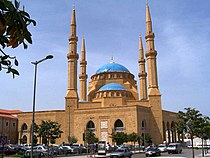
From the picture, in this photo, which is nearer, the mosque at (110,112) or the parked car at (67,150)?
the parked car at (67,150)

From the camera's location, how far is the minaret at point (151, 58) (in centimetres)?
5509

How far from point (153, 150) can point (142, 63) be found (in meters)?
41.7

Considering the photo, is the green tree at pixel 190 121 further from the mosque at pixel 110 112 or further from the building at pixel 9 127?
the building at pixel 9 127

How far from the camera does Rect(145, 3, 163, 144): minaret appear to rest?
181 feet

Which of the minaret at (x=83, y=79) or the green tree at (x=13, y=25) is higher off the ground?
the minaret at (x=83, y=79)

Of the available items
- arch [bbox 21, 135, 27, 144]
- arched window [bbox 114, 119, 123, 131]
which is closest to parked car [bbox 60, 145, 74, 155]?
arched window [bbox 114, 119, 123, 131]

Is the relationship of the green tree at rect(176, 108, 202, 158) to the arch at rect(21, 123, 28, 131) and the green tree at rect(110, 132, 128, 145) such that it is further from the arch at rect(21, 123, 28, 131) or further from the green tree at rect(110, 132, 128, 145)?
the arch at rect(21, 123, 28, 131)

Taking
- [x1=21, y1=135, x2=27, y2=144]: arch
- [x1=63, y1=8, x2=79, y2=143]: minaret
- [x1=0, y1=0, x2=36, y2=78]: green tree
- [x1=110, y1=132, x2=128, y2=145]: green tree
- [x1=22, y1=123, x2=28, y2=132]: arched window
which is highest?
[x1=63, y1=8, x2=79, y2=143]: minaret

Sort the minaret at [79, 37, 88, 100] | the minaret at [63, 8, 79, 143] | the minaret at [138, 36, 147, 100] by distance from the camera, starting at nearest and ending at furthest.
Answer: the minaret at [63, 8, 79, 143], the minaret at [79, 37, 88, 100], the minaret at [138, 36, 147, 100]

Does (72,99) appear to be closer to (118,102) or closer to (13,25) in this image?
(118,102)

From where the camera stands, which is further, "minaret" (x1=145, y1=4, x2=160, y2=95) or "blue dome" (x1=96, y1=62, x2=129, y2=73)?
"blue dome" (x1=96, y1=62, x2=129, y2=73)

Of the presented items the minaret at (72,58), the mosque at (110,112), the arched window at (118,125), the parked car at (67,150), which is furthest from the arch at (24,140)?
the parked car at (67,150)

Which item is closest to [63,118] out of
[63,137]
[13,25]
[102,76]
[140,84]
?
[63,137]

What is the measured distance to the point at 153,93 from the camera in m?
55.5
